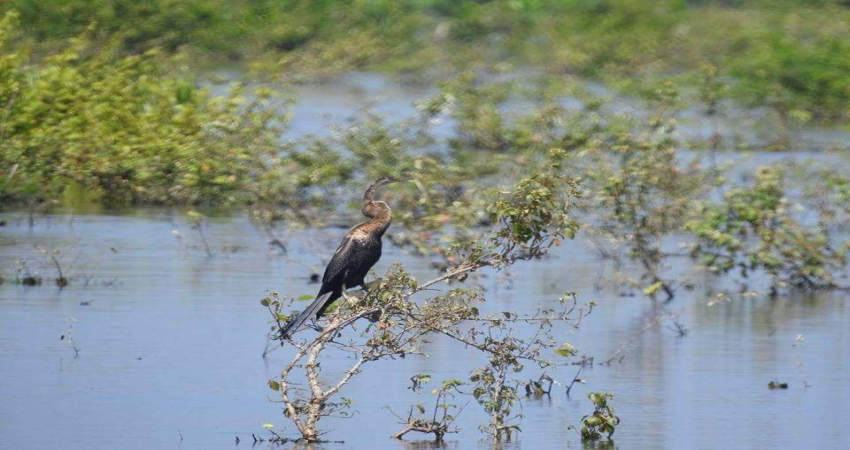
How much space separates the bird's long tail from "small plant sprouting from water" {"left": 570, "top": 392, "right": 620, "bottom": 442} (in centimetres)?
142

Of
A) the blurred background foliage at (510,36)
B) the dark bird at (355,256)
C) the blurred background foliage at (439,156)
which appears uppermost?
the blurred background foliage at (510,36)

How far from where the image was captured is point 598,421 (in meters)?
8.82

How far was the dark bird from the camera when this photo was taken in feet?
31.7

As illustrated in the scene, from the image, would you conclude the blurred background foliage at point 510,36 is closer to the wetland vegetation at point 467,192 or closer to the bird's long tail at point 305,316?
the wetland vegetation at point 467,192

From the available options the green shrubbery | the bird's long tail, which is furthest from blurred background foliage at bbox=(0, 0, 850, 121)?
the bird's long tail

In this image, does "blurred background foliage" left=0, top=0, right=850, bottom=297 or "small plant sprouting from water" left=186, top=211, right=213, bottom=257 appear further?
"small plant sprouting from water" left=186, top=211, right=213, bottom=257

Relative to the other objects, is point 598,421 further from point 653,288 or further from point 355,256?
point 653,288

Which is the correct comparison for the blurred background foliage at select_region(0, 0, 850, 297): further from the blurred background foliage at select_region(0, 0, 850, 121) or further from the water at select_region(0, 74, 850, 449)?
the water at select_region(0, 74, 850, 449)

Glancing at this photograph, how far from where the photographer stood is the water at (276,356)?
909 cm

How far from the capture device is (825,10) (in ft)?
126

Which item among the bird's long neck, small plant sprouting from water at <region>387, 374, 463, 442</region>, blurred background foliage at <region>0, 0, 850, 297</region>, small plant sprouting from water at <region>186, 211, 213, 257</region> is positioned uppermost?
blurred background foliage at <region>0, 0, 850, 297</region>

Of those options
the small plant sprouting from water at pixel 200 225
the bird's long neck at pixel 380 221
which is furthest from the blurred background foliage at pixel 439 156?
the bird's long neck at pixel 380 221

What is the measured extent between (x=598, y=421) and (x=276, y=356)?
2692mm

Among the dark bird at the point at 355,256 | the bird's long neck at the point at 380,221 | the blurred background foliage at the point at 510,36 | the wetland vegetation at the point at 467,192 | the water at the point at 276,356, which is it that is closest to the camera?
the wetland vegetation at the point at 467,192
